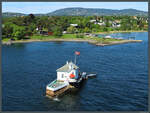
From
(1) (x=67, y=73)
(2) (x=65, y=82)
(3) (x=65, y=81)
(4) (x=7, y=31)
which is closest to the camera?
(2) (x=65, y=82)

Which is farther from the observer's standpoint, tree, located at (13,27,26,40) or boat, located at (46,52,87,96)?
tree, located at (13,27,26,40)

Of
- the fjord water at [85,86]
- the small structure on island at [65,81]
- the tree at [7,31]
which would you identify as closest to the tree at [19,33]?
the tree at [7,31]

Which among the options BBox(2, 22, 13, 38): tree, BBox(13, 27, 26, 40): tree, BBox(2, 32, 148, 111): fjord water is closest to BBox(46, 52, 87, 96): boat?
BBox(2, 32, 148, 111): fjord water

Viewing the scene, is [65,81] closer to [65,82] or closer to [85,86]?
[65,82]

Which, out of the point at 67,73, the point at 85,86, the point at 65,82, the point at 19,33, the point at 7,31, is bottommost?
the point at 85,86

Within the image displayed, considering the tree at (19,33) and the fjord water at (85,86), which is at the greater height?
the tree at (19,33)

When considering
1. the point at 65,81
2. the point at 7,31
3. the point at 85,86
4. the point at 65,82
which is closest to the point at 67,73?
the point at 65,81

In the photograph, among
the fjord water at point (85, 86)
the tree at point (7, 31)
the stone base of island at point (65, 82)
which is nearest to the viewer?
the fjord water at point (85, 86)

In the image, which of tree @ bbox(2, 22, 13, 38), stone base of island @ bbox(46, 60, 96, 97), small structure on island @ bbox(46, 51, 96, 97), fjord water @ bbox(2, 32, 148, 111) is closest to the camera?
fjord water @ bbox(2, 32, 148, 111)

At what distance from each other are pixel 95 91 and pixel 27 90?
739cm

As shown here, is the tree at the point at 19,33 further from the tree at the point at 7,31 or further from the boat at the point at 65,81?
the boat at the point at 65,81

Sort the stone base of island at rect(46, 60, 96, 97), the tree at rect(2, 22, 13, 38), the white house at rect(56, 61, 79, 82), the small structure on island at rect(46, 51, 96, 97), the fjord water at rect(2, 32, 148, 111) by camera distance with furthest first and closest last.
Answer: the tree at rect(2, 22, 13, 38) → the white house at rect(56, 61, 79, 82) → the small structure on island at rect(46, 51, 96, 97) → the stone base of island at rect(46, 60, 96, 97) → the fjord water at rect(2, 32, 148, 111)

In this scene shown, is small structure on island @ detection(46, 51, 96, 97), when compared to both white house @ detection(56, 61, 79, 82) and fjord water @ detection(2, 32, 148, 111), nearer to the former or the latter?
white house @ detection(56, 61, 79, 82)

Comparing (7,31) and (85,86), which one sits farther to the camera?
(7,31)
